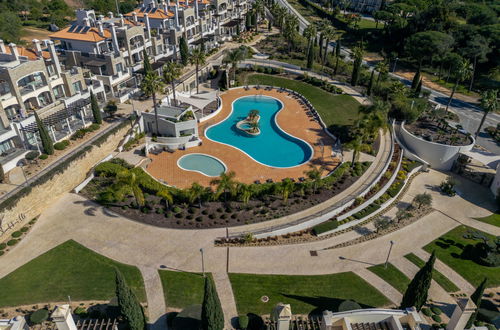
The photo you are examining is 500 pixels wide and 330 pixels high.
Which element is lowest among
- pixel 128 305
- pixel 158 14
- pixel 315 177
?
pixel 315 177

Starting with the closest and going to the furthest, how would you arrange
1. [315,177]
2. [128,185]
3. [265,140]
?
[128,185], [315,177], [265,140]

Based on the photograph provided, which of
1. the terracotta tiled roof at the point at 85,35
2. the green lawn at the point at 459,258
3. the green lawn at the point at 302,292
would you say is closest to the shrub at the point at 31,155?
the terracotta tiled roof at the point at 85,35

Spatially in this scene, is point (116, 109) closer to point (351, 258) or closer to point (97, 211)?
point (97, 211)

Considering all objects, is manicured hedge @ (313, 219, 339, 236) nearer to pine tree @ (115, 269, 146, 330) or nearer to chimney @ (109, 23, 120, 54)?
pine tree @ (115, 269, 146, 330)

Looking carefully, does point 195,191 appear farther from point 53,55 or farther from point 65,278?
point 53,55

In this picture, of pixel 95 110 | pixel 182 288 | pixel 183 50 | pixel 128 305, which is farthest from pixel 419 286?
pixel 183 50

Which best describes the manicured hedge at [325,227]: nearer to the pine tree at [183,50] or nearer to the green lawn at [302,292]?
the green lawn at [302,292]

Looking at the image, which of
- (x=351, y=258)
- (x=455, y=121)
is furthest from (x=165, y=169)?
(x=455, y=121)
